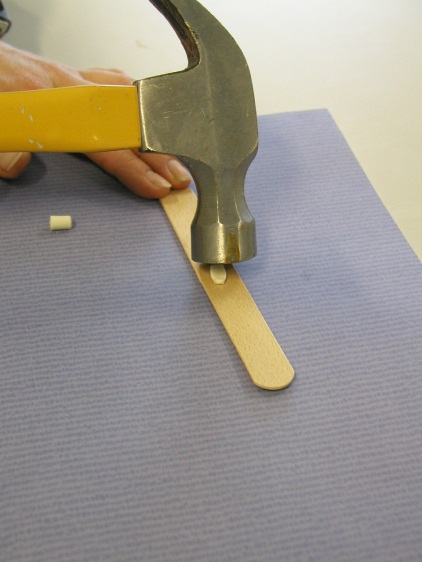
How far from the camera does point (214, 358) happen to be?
91 cm

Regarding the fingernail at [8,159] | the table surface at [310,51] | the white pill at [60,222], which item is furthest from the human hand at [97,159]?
the table surface at [310,51]

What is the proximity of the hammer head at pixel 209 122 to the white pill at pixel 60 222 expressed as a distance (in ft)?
0.78

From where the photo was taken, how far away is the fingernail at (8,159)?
3.65ft

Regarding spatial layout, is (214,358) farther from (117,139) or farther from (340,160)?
(340,160)

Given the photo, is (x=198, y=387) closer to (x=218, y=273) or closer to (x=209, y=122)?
(x=218, y=273)

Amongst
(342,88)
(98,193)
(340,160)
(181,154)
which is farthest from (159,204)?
(342,88)

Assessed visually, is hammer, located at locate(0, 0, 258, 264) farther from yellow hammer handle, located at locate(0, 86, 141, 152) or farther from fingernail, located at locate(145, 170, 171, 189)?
fingernail, located at locate(145, 170, 171, 189)

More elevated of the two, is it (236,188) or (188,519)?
(236,188)

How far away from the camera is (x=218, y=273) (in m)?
1.00

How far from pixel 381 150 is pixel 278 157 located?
222 mm

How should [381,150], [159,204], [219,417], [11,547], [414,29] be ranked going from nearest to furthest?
[11,547], [219,417], [159,204], [381,150], [414,29]

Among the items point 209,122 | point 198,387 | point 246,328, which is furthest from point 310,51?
point 198,387

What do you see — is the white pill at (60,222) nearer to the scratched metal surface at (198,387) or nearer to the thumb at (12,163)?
the scratched metal surface at (198,387)

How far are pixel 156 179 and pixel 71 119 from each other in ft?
0.81
